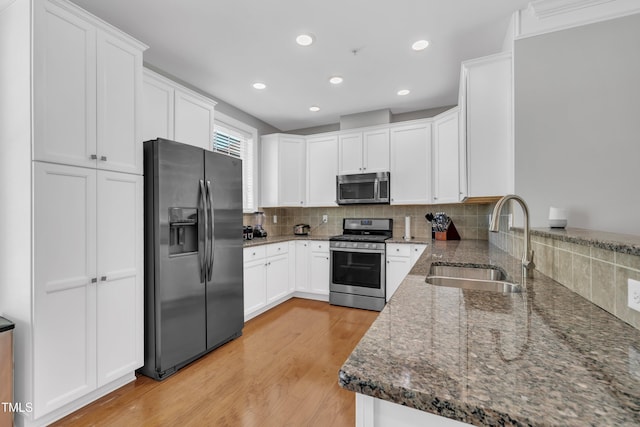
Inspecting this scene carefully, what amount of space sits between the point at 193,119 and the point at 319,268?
243 centimetres

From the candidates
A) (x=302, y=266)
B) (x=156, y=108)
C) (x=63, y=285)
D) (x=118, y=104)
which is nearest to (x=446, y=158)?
(x=302, y=266)

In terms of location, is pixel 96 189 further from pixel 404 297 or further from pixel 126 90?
pixel 404 297

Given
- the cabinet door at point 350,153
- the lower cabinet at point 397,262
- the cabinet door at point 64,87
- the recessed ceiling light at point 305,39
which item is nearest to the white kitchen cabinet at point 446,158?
the lower cabinet at point 397,262

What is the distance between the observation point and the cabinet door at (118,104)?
6.11ft

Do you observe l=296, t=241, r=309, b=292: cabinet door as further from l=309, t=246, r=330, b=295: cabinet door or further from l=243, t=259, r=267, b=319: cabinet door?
l=243, t=259, r=267, b=319: cabinet door

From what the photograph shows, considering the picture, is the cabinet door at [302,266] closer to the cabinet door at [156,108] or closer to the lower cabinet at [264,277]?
the lower cabinet at [264,277]

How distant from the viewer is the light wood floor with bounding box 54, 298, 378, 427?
1699 mm

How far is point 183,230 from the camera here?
2289 mm

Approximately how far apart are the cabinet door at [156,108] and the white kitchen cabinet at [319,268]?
89.6 inches

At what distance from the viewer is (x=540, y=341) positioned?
686mm

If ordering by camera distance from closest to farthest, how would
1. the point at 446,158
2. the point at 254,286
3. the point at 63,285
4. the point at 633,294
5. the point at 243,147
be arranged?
the point at 633,294 → the point at 63,285 → the point at 254,286 → the point at 446,158 → the point at 243,147

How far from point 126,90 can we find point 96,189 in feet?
2.45

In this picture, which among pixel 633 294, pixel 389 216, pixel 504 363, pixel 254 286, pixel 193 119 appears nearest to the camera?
pixel 504 363

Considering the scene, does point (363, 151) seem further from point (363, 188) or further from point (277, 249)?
point (277, 249)
